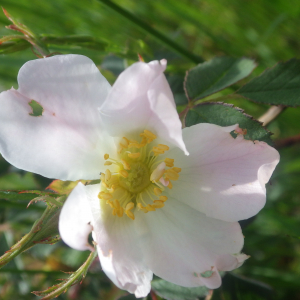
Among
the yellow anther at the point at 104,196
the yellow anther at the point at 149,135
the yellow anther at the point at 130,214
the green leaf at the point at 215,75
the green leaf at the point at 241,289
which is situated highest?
the green leaf at the point at 215,75

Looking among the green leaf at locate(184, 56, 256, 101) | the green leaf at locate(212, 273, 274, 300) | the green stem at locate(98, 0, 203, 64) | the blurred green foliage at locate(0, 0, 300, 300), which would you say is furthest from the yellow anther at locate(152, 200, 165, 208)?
the blurred green foliage at locate(0, 0, 300, 300)

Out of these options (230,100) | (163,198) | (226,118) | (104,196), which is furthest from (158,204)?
(230,100)

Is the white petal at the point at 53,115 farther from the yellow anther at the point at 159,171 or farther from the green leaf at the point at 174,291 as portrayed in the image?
the green leaf at the point at 174,291

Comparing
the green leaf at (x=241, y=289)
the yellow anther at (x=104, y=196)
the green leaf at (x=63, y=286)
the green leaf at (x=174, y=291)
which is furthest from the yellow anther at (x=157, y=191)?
the green leaf at (x=241, y=289)

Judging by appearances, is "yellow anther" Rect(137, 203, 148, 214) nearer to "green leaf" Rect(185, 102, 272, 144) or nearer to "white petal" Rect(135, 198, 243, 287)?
"white petal" Rect(135, 198, 243, 287)

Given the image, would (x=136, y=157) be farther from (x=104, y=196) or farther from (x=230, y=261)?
(x=230, y=261)

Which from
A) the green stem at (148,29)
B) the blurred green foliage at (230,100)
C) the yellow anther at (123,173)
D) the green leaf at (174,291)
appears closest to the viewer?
the yellow anther at (123,173)

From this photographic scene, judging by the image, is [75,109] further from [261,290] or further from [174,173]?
[261,290]
